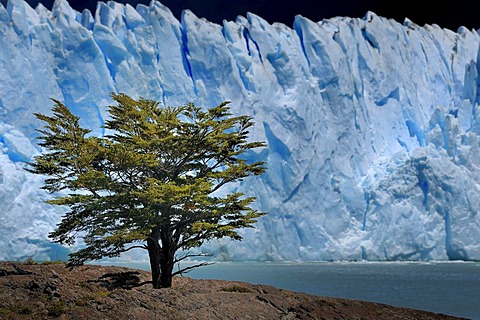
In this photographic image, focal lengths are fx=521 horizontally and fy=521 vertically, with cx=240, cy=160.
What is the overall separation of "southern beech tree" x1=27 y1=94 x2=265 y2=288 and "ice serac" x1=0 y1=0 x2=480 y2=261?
20.9m

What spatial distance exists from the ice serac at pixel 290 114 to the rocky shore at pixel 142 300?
2104cm

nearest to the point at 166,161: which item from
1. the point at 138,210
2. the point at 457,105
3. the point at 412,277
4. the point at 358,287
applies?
the point at 138,210

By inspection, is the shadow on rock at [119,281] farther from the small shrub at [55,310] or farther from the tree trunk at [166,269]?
the small shrub at [55,310]

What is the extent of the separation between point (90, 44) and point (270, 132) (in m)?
13.5

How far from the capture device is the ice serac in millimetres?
32969

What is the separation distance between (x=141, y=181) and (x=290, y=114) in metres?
26.6

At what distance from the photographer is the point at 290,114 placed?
3669 centimetres

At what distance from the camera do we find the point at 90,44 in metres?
34.6

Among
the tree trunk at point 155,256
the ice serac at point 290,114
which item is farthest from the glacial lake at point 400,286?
the tree trunk at point 155,256

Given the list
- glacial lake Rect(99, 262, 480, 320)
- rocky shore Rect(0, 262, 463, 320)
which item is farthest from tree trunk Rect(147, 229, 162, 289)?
glacial lake Rect(99, 262, 480, 320)

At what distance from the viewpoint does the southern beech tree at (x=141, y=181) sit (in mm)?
9992

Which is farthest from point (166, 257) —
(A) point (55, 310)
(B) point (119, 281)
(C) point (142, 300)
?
(A) point (55, 310)

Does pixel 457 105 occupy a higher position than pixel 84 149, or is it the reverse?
pixel 457 105

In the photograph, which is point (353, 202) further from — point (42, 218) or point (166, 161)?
point (166, 161)
